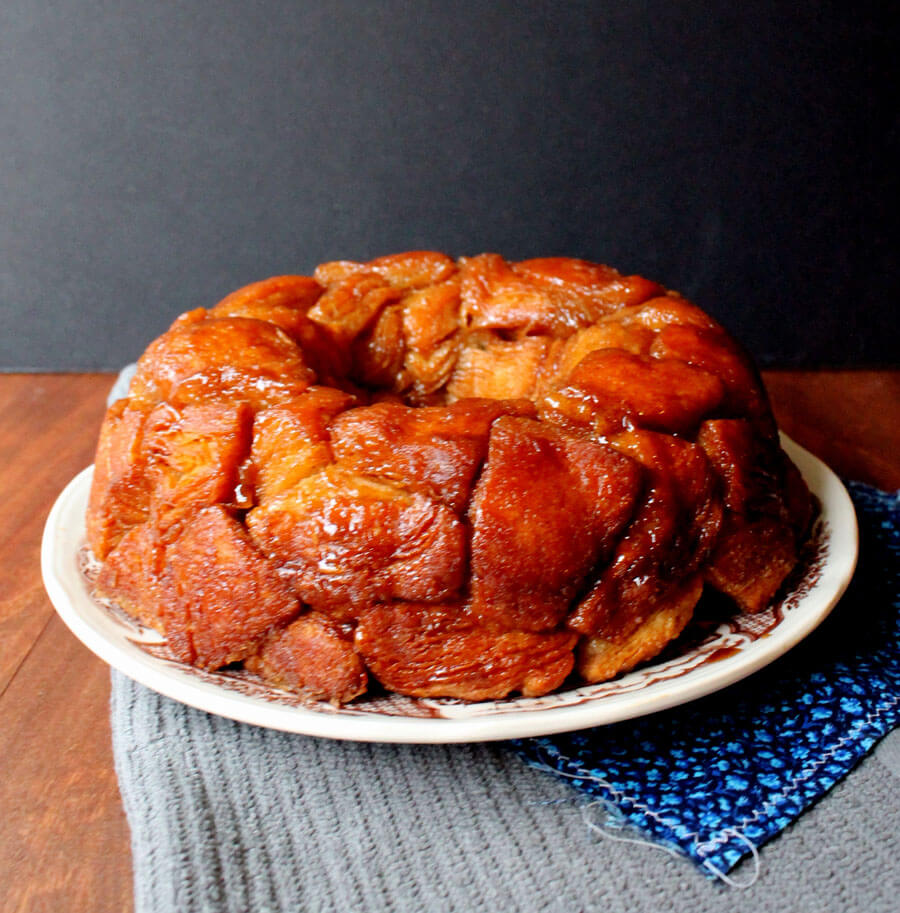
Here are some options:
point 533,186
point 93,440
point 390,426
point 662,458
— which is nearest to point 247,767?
point 390,426

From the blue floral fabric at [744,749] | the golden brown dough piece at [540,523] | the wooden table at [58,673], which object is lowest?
the wooden table at [58,673]

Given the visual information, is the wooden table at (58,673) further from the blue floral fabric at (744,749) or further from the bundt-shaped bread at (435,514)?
the blue floral fabric at (744,749)

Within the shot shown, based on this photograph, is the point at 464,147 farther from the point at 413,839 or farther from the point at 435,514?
the point at 413,839

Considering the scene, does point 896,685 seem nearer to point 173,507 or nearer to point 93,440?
point 173,507

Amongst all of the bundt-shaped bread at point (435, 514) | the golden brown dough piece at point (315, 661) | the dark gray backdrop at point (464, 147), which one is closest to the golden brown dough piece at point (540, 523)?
the bundt-shaped bread at point (435, 514)

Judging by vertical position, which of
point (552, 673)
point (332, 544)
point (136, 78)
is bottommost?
point (552, 673)
